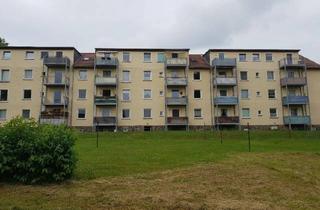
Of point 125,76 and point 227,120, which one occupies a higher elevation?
point 125,76

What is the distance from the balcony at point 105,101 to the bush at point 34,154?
37186mm

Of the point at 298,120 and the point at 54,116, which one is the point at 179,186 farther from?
the point at 298,120

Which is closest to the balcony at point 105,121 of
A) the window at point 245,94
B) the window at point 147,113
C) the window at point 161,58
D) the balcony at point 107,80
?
the window at point 147,113

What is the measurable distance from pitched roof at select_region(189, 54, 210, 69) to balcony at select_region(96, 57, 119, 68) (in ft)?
36.0

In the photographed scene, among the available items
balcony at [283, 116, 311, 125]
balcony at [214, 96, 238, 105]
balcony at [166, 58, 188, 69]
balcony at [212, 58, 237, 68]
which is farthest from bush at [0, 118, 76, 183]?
balcony at [283, 116, 311, 125]

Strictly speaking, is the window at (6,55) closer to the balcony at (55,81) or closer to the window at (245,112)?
the balcony at (55,81)

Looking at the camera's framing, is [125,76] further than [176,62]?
Yes

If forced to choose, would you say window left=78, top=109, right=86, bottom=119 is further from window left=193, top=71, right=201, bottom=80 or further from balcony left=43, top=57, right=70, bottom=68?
window left=193, top=71, right=201, bottom=80

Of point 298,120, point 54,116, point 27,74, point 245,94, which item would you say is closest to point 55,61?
point 27,74

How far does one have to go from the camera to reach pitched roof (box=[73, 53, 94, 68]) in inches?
2034

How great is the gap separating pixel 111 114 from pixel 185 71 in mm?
12448

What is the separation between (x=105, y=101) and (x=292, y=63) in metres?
27.6

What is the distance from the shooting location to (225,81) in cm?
5175

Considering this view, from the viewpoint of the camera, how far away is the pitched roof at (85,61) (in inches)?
2034
